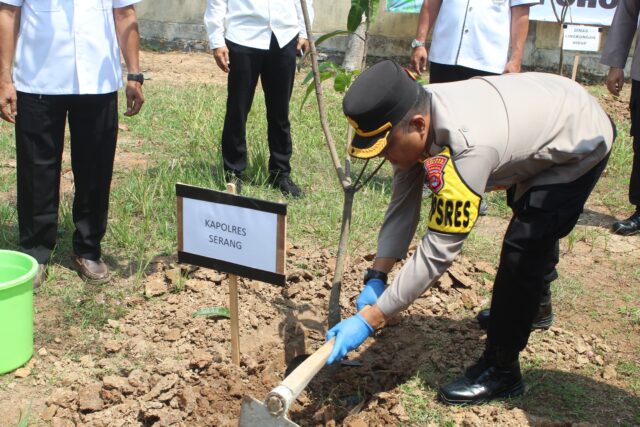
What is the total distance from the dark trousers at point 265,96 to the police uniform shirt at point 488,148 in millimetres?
2013

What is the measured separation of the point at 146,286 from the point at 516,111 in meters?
1.98

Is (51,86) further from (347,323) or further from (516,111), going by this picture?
(516,111)

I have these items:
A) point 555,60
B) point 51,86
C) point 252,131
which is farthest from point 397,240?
point 555,60

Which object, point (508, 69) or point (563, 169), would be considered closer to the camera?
point (563, 169)

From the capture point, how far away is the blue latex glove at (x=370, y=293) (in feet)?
8.84

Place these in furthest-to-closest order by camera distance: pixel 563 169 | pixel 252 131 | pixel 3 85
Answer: pixel 252 131 → pixel 3 85 → pixel 563 169

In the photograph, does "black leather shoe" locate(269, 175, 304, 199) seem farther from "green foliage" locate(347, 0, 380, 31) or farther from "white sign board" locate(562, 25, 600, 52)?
"white sign board" locate(562, 25, 600, 52)

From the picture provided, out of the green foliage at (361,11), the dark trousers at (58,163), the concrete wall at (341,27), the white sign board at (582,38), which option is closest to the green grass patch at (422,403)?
the green foliage at (361,11)

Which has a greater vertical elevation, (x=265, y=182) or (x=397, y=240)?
(x=397, y=240)

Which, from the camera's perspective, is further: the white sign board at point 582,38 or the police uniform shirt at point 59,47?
the white sign board at point 582,38

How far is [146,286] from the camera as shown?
3.58m

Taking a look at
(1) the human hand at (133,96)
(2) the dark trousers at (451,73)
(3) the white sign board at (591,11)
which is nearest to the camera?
(1) the human hand at (133,96)

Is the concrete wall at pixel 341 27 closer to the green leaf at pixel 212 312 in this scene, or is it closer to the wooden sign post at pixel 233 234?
the green leaf at pixel 212 312

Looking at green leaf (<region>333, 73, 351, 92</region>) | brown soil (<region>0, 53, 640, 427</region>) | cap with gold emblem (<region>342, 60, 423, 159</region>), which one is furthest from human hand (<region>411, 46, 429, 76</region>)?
cap with gold emblem (<region>342, 60, 423, 159</region>)
